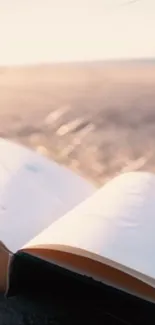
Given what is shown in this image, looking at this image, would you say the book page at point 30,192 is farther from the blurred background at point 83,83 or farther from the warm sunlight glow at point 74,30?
the warm sunlight glow at point 74,30

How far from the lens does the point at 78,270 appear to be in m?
0.92

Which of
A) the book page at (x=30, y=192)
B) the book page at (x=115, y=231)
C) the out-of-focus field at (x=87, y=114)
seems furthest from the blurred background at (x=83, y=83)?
the book page at (x=115, y=231)

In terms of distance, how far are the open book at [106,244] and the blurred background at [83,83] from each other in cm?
33

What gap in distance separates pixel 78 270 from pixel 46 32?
72 cm

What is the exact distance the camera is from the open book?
2.90 feet

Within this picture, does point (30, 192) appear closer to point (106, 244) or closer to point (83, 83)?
point (106, 244)

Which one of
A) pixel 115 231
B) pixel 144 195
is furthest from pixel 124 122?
pixel 115 231

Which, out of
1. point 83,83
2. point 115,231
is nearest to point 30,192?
point 115,231

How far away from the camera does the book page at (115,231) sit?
89 centimetres

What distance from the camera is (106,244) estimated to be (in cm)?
91

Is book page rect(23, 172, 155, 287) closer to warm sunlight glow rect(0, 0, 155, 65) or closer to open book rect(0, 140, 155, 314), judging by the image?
open book rect(0, 140, 155, 314)

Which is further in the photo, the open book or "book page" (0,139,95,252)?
"book page" (0,139,95,252)

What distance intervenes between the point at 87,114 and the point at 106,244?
0.56 meters

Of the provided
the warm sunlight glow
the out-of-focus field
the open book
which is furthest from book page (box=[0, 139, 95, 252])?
the warm sunlight glow
